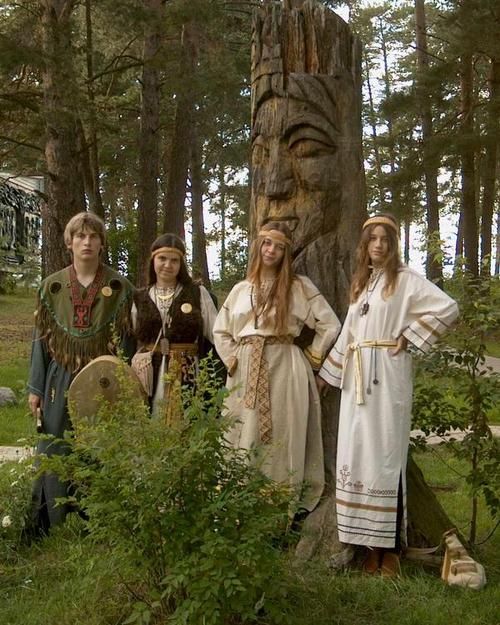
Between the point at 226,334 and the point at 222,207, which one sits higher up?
the point at 222,207

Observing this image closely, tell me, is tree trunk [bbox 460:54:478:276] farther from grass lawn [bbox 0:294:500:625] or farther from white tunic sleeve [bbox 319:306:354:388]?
grass lawn [bbox 0:294:500:625]

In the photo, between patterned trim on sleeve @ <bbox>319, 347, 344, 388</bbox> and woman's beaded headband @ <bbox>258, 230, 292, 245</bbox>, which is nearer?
patterned trim on sleeve @ <bbox>319, 347, 344, 388</bbox>

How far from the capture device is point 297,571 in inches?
144

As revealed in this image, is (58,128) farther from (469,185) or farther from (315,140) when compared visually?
(469,185)

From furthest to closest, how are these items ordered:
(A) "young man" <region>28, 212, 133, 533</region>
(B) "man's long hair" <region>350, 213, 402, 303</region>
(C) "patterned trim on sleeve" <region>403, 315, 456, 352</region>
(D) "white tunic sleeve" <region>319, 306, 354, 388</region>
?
(A) "young man" <region>28, 212, 133, 533</region>
(D) "white tunic sleeve" <region>319, 306, 354, 388</region>
(B) "man's long hair" <region>350, 213, 402, 303</region>
(C) "patterned trim on sleeve" <region>403, 315, 456, 352</region>

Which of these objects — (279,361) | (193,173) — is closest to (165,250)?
(279,361)

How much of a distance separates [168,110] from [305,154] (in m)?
15.4

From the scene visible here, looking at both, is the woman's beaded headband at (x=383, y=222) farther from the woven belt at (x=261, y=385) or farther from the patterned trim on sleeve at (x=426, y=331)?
the woven belt at (x=261, y=385)

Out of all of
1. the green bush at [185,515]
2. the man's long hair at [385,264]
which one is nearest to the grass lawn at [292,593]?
the green bush at [185,515]

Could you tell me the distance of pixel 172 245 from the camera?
A: 4.52 meters

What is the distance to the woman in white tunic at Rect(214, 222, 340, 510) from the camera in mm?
4180

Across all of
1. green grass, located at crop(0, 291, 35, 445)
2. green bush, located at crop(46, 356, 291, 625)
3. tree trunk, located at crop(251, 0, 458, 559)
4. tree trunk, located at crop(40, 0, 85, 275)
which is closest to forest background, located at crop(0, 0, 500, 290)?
tree trunk, located at crop(40, 0, 85, 275)

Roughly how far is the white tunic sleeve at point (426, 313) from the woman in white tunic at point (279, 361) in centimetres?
51

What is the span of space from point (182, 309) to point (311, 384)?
34.7 inches
